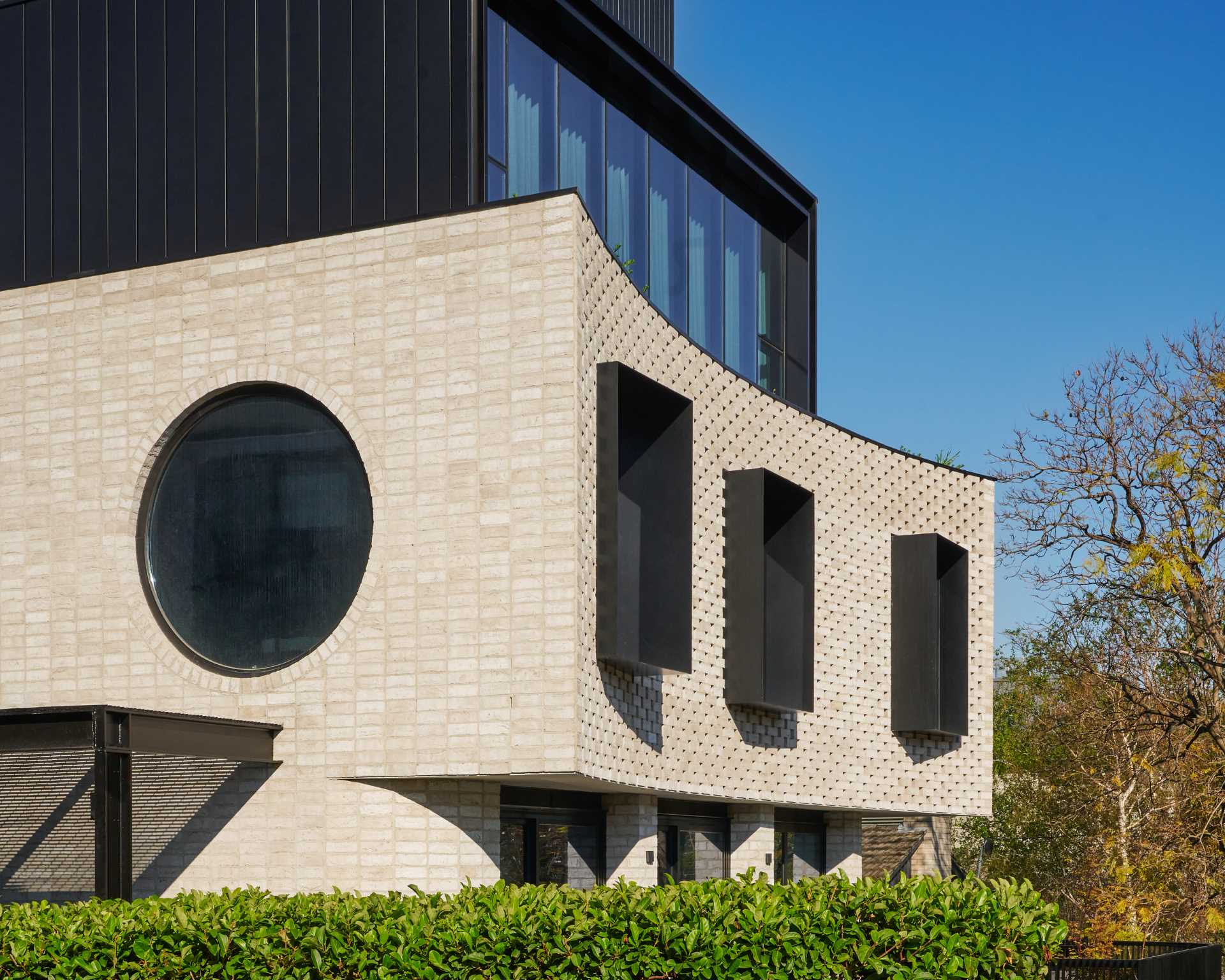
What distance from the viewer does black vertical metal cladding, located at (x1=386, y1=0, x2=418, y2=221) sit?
15727 millimetres

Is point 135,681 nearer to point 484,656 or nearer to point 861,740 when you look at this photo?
point 484,656

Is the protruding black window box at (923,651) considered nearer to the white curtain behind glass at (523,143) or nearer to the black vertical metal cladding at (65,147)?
the white curtain behind glass at (523,143)

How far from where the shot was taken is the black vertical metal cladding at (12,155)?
17.8 m

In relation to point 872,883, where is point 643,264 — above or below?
above

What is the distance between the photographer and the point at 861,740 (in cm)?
2089

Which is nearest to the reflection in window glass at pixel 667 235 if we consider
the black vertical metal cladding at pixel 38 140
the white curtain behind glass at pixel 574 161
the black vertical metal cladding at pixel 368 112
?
the white curtain behind glass at pixel 574 161

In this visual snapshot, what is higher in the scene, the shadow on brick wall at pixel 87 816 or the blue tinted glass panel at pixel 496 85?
the blue tinted glass panel at pixel 496 85

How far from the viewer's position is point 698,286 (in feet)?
72.0

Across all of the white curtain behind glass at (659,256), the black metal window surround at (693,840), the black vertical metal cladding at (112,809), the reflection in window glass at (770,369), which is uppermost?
the white curtain behind glass at (659,256)

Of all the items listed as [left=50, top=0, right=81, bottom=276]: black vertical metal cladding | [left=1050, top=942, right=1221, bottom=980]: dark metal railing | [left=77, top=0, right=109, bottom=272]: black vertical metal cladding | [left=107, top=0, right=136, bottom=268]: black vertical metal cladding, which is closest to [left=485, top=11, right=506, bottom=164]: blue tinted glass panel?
[left=107, top=0, right=136, bottom=268]: black vertical metal cladding

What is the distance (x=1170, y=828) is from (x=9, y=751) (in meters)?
19.6

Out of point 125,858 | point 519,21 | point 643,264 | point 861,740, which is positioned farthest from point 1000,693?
point 125,858

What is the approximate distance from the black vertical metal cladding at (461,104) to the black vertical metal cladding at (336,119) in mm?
1234

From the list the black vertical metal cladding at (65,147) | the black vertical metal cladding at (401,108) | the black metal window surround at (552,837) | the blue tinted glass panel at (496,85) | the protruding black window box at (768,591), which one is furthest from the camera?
the protruding black window box at (768,591)
